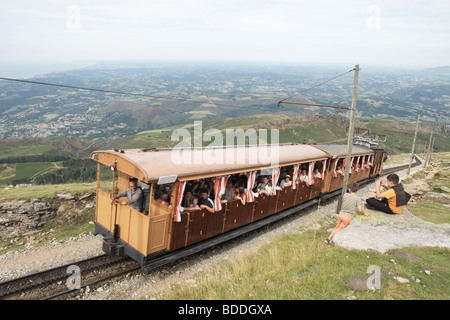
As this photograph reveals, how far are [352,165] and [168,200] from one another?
13151 millimetres

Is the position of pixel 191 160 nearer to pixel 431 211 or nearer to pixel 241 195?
pixel 241 195

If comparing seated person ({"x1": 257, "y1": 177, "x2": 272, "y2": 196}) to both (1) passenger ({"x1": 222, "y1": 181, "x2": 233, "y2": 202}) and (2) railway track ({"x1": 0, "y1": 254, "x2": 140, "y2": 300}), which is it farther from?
(2) railway track ({"x1": 0, "y1": 254, "x2": 140, "y2": 300})

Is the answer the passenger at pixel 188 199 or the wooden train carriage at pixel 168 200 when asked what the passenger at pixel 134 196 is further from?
the passenger at pixel 188 199

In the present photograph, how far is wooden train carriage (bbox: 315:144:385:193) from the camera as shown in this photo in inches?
597

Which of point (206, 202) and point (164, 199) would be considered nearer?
point (164, 199)

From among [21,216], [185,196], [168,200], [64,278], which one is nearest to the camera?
[64,278]

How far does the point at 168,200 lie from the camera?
27.2 ft

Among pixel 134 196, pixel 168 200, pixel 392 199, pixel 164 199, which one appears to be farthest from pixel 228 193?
pixel 392 199

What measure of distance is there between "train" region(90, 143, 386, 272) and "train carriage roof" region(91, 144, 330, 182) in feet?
0.08

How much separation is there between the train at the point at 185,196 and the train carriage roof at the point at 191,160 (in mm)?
24

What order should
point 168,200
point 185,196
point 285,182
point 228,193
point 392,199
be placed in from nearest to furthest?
1. point 168,200
2. point 185,196
3. point 228,193
4. point 392,199
5. point 285,182

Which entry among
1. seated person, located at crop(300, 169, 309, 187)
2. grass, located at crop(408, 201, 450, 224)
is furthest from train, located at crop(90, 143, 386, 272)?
grass, located at crop(408, 201, 450, 224)
